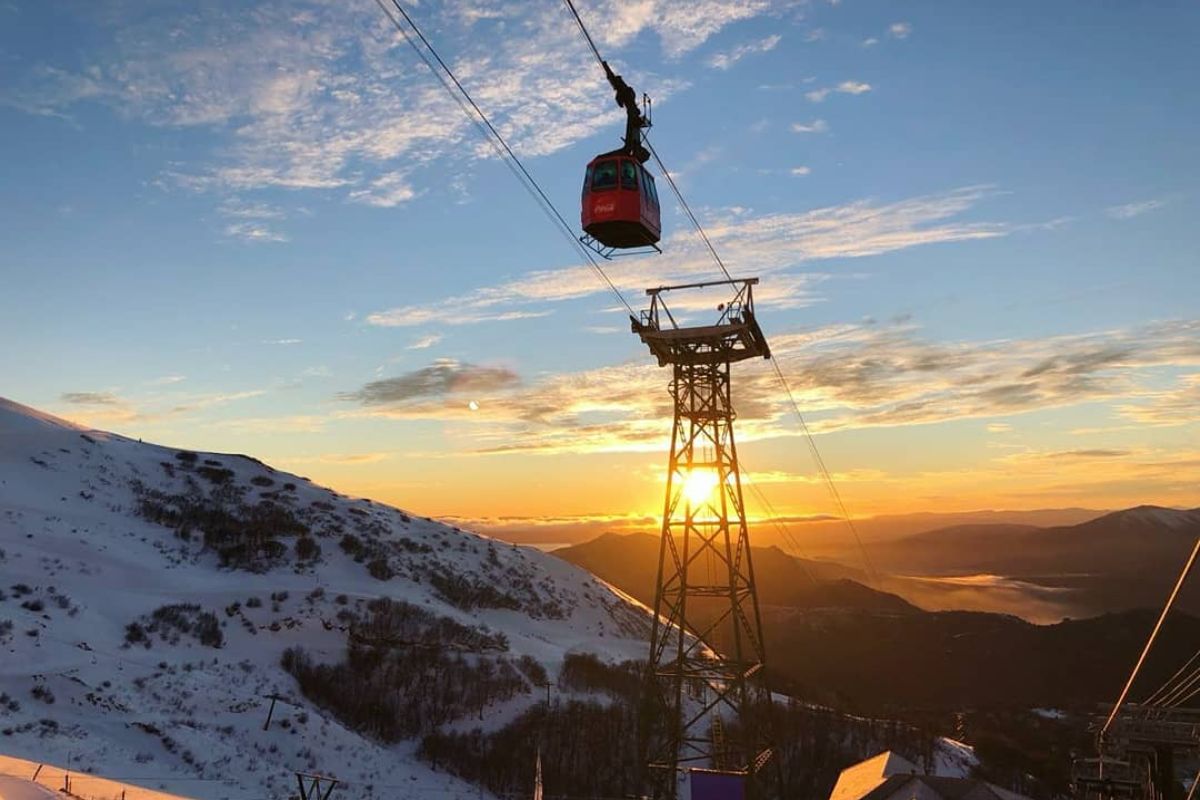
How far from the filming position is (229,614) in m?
59.5

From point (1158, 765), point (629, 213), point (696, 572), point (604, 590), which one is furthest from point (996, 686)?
point (629, 213)

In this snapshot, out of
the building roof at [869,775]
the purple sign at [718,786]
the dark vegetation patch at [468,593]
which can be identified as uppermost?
the dark vegetation patch at [468,593]

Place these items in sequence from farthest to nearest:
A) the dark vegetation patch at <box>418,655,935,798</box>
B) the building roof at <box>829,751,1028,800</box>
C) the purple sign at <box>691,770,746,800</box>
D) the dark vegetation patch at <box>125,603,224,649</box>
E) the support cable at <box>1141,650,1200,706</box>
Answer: the dark vegetation patch at <box>418,655,935,798</box> < the dark vegetation patch at <box>125,603,224,649</box> < the support cable at <box>1141,650,1200,706</box> < the building roof at <box>829,751,1028,800</box> < the purple sign at <box>691,770,746,800</box>

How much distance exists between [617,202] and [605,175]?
116cm

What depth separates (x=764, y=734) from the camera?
30.8m

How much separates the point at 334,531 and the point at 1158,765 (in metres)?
73.0

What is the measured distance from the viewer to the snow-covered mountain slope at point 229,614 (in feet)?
119

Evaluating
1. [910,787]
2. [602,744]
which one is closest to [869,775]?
[910,787]

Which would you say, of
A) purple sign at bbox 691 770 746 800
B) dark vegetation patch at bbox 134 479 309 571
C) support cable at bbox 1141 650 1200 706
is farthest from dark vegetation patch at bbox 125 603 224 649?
support cable at bbox 1141 650 1200 706

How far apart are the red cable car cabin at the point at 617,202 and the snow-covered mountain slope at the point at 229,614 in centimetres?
2681

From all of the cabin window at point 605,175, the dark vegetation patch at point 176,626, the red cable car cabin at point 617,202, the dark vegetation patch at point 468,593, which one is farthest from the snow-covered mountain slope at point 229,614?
the cabin window at point 605,175

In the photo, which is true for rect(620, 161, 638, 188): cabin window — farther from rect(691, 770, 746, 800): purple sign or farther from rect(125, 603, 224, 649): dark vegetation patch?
rect(125, 603, 224, 649): dark vegetation patch

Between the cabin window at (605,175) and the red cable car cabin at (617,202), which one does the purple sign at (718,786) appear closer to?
the red cable car cabin at (617,202)

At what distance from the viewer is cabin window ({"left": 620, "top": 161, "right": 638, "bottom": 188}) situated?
25.5 meters
